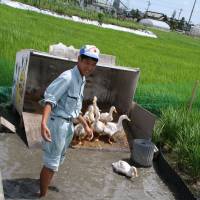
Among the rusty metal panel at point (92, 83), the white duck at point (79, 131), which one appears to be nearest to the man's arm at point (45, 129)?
the white duck at point (79, 131)

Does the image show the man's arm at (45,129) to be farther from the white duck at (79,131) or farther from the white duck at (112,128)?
the white duck at (112,128)

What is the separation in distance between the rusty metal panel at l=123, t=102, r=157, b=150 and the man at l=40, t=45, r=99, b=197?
2.58 meters

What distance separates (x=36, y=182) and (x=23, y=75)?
258 cm

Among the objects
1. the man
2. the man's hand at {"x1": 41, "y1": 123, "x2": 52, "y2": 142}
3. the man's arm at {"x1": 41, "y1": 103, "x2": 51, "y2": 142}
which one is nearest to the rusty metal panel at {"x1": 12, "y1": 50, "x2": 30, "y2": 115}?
the man

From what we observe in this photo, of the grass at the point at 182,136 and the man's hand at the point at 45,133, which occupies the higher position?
the man's hand at the point at 45,133

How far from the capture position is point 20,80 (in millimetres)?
7891

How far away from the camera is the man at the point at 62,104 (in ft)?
15.9

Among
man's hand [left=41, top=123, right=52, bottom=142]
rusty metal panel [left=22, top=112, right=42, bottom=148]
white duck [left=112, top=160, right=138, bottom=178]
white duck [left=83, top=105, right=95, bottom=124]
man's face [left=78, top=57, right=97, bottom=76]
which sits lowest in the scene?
rusty metal panel [left=22, top=112, right=42, bottom=148]

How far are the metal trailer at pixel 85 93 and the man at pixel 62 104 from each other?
179cm

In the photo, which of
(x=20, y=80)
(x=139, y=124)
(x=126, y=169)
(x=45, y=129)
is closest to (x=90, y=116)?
(x=139, y=124)

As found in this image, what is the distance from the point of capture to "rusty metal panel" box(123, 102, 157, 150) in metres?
7.55

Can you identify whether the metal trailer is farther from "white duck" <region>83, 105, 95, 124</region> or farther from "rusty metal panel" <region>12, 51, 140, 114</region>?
"white duck" <region>83, 105, 95, 124</region>

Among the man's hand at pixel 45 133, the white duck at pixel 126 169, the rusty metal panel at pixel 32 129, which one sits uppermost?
the man's hand at pixel 45 133

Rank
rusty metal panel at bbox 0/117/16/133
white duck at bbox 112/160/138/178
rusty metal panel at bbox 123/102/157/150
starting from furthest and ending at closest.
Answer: rusty metal panel at bbox 123/102/157/150
rusty metal panel at bbox 0/117/16/133
white duck at bbox 112/160/138/178
